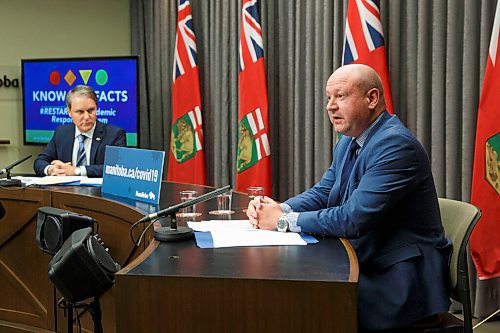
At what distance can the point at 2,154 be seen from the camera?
6.05 m

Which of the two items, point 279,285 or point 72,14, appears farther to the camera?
point 72,14

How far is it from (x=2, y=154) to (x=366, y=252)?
186 inches

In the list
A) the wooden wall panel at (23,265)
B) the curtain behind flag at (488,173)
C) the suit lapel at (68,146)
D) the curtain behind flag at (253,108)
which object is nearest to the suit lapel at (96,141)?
the suit lapel at (68,146)

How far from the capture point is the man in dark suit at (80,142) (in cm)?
400

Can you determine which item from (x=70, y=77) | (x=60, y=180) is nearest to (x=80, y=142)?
(x=60, y=180)

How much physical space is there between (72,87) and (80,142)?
1.50 m

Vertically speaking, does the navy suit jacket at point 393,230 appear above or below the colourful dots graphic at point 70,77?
below

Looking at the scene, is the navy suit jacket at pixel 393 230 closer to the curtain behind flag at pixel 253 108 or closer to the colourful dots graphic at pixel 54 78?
the curtain behind flag at pixel 253 108

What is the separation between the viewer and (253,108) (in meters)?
4.72

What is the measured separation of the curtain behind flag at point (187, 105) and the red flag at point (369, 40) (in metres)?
1.66

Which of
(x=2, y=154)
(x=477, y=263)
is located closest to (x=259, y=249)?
(x=477, y=263)

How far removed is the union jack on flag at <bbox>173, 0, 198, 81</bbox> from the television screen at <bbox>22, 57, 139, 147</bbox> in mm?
423

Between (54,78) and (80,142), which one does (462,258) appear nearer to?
(80,142)

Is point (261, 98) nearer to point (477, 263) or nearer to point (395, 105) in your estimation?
point (395, 105)
